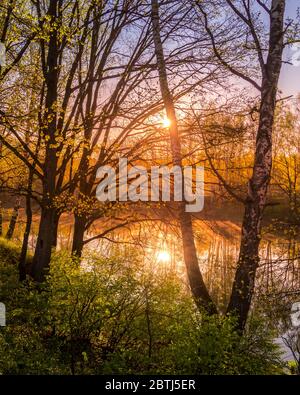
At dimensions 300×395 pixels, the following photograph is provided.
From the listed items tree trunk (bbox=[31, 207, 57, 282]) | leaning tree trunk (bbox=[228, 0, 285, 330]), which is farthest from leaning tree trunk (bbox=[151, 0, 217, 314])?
tree trunk (bbox=[31, 207, 57, 282])

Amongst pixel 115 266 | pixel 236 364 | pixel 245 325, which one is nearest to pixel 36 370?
pixel 115 266

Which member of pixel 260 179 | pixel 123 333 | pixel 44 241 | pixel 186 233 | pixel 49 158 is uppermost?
pixel 49 158

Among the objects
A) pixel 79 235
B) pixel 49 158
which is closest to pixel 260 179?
pixel 49 158

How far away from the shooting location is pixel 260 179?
655cm

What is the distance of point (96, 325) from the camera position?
601cm

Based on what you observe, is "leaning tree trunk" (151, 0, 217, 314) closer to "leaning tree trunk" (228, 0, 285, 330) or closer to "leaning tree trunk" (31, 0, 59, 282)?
"leaning tree trunk" (228, 0, 285, 330)

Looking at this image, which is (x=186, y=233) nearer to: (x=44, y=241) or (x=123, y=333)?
(x=123, y=333)

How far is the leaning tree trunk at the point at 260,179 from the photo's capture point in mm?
6559

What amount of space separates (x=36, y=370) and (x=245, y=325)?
3.53 m

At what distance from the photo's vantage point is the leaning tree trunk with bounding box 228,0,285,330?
6.56m

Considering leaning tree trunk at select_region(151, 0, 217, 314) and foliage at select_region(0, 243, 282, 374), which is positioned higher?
leaning tree trunk at select_region(151, 0, 217, 314)

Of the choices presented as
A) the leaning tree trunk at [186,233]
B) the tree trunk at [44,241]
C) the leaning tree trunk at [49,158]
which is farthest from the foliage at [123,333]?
the tree trunk at [44,241]

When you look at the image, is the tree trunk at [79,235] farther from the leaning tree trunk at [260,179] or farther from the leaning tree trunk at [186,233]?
the leaning tree trunk at [260,179]
